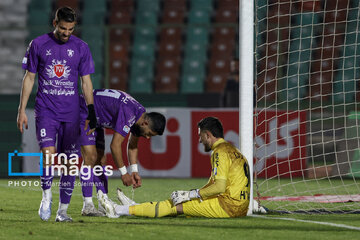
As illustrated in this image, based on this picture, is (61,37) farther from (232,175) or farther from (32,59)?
(232,175)

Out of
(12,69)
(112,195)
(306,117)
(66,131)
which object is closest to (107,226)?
(66,131)

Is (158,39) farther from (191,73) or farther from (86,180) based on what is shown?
(86,180)

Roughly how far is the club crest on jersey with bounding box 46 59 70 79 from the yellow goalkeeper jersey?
4.39 ft

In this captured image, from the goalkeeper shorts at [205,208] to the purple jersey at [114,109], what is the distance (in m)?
0.82

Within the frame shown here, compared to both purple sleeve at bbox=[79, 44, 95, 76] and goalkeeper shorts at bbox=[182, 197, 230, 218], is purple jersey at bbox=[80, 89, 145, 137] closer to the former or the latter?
purple sleeve at bbox=[79, 44, 95, 76]

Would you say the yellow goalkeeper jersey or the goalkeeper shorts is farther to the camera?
the goalkeeper shorts

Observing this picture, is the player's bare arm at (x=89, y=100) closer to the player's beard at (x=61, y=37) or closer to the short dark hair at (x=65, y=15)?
the player's beard at (x=61, y=37)

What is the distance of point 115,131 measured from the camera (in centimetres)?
596

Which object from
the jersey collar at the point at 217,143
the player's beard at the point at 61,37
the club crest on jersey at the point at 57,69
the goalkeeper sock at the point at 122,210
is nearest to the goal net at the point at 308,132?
the jersey collar at the point at 217,143

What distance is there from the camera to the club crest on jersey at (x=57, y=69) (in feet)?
18.2

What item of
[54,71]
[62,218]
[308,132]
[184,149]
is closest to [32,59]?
[54,71]

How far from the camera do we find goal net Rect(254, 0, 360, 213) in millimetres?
7910

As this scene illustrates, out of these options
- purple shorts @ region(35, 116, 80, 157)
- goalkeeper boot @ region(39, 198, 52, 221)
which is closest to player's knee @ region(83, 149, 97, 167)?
purple shorts @ region(35, 116, 80, 157)

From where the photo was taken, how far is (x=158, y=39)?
1507cm
